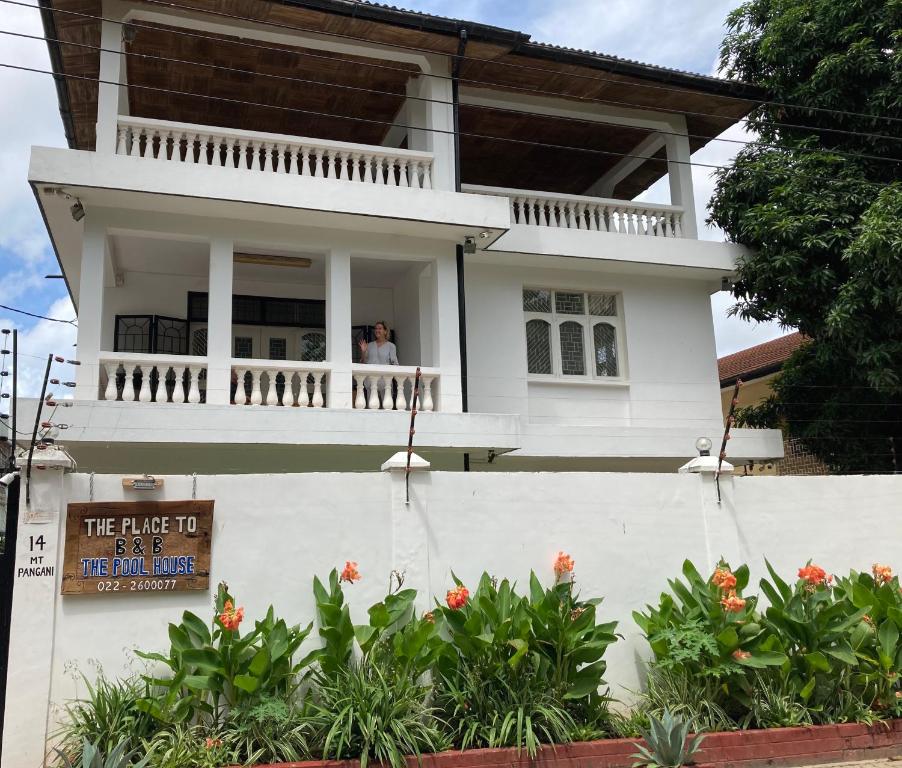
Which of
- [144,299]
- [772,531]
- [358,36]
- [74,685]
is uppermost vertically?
[358,36]

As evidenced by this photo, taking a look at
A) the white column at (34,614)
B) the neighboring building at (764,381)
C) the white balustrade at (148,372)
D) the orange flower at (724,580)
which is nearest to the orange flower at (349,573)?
the white column at (34,614)

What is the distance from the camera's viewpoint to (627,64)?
12734 mm

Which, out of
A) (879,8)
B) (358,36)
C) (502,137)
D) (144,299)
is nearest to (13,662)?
A: (144,299)

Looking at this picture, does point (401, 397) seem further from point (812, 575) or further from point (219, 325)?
point (812, 575)

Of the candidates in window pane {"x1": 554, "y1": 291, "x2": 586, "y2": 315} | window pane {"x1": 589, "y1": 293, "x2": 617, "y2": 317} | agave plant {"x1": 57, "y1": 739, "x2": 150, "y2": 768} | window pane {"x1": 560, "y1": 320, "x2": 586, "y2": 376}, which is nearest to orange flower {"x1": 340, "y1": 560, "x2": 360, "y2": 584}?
agave plant {"x1": 57, "y1": 739, "x2": 150, "y2": 768}

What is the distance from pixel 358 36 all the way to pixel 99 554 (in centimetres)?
760

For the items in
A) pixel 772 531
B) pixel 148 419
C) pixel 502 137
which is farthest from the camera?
pixel 502 137

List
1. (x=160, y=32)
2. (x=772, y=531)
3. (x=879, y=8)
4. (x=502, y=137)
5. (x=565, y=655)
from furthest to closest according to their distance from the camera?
(x=502, y=137) < (x=879, y=8) < (x=160, y=32) < (x=772, y=531) < (x=565, y=655)

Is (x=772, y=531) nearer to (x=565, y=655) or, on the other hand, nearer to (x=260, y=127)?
(x=565, y=655)

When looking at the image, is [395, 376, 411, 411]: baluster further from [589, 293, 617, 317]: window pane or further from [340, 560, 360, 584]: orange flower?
[340, 560, 360, 584]: orange flower

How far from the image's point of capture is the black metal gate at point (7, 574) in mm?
6215

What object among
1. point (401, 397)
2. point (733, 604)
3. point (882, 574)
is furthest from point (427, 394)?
point (882, 574)

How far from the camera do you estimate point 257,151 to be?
1121 cm

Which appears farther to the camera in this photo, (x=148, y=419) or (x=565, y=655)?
(x=148, y=419)
